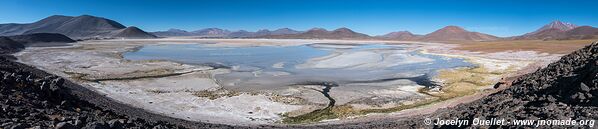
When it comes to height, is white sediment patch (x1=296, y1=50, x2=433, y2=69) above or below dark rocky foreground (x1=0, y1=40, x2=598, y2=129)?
below

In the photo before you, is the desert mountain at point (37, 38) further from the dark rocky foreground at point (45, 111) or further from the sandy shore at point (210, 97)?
the dark rocky foreground at point (45, 111)

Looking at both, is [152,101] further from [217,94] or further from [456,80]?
[456,80]

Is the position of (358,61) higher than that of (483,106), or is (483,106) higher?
(483,106)

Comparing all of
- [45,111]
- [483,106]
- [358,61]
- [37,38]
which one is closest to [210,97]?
[45,111]

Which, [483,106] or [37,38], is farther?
[37,38]

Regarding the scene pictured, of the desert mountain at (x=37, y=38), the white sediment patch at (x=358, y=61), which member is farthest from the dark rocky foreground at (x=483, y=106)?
the desert mountain at (x=37, y=38)

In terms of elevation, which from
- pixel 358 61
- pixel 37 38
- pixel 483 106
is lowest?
pixel 358 61

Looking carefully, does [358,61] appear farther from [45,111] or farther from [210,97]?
[45,111]

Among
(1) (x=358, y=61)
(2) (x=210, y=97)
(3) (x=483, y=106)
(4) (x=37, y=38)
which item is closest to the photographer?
(3) (x=483, y=106)

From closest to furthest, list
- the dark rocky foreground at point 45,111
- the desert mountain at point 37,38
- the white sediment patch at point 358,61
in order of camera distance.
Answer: the dark rocky foreground at point 45,111
the white sediment patch at point 358,61
the desert mountain at point 37,38

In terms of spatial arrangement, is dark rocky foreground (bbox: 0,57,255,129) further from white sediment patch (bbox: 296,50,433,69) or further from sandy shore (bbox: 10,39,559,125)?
white sediment patch (bbox: 296,50,433,69)

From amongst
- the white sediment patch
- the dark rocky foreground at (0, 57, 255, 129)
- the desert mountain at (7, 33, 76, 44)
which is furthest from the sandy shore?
the desert mountain at (7, 33, 76, 44)

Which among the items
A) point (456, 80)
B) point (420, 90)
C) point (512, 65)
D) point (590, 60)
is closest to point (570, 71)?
point (590, 60)
